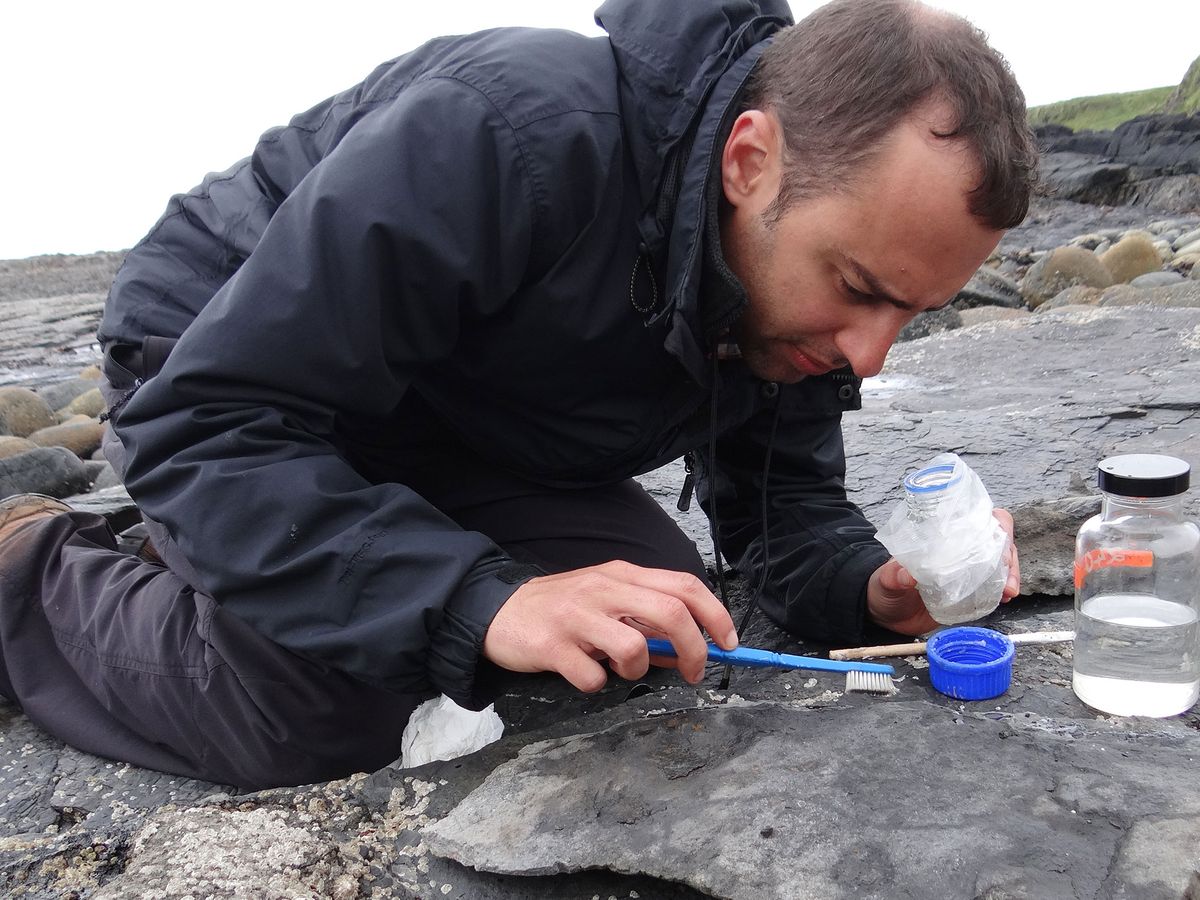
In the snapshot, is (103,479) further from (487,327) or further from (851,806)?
(851,806)

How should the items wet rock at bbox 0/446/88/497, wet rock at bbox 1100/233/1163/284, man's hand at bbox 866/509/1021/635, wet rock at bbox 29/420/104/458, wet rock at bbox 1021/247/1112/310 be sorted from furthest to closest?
wet rock at bbox 1100/233/1163/284
wet rock at bbox 1021/247/1112/310
wet rock at bbox 29/420/104/458
wet rock at bbox 0/446/88/497
man's hand at bbox 866/509/1021/635

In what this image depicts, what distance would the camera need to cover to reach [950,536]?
187cm

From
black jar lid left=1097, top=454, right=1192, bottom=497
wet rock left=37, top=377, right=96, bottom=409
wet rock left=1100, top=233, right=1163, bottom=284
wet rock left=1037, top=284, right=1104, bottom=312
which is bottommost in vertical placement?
wet rock left=1100, top=233, right=1163, bottom=284

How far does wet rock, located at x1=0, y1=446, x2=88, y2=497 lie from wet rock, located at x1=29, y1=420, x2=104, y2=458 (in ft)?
4.92

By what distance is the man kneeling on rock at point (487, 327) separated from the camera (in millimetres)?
1613

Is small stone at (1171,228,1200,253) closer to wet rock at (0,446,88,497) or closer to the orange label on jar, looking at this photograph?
wet rock at (0,446,88,497)

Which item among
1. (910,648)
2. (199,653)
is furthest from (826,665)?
(199,653)

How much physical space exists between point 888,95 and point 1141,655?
3.48 feet

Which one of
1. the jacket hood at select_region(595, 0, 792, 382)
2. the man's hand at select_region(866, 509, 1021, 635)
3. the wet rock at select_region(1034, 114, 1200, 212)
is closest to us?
the jacket hood at select_region(595, 0, 792, 382)

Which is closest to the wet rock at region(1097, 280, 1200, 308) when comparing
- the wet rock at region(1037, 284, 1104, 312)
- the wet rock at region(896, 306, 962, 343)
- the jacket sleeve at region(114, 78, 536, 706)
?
the wet rock at region(1037, 284, 1104, 312)

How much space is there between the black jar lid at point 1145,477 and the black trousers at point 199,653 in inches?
48.9

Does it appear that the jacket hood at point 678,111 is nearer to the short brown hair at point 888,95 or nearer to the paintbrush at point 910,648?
the short brown hair at point 888,95

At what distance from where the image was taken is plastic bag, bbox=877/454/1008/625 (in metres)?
1.86

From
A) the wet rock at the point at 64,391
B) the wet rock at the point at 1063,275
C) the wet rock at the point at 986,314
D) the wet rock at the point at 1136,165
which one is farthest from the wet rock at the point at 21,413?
the wet rock at the point at 1136,165
